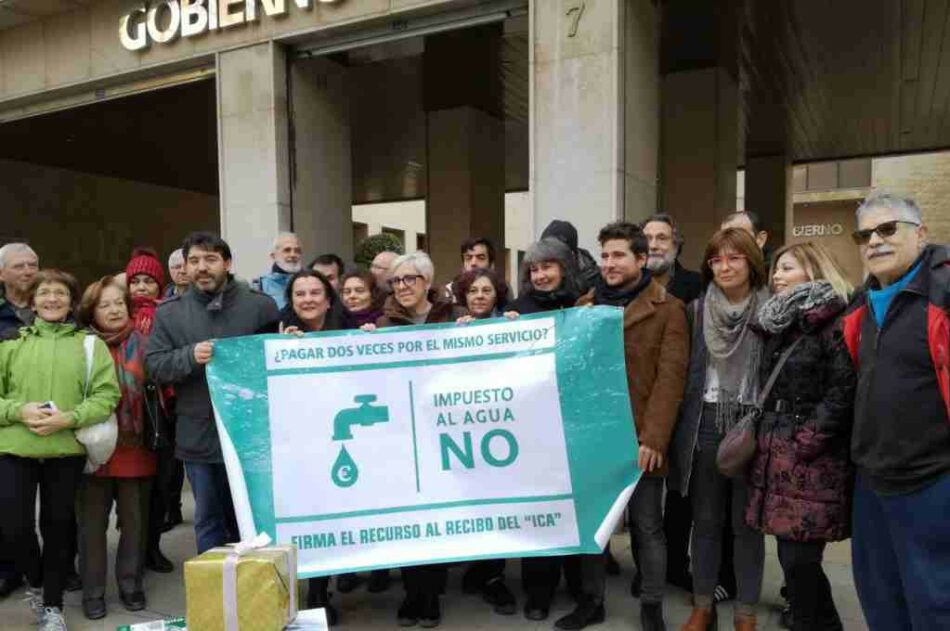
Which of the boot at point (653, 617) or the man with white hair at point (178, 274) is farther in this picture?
the man with white hair at point (178, 274)

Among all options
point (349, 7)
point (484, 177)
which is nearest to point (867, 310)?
point (349, 7)

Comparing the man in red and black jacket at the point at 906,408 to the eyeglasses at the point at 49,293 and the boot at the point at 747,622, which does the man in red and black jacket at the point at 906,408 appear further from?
the eyeglasses at the point at 49,293

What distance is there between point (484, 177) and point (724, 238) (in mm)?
11021

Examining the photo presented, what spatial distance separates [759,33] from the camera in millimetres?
9539

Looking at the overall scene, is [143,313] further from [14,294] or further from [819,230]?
[819,230]

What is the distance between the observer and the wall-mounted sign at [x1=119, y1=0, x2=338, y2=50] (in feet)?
23.2

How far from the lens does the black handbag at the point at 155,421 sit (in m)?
3.88

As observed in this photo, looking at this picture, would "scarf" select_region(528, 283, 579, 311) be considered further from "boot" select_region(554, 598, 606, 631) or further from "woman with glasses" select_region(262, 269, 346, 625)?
"boot" select_region(554, 598, 606, 631)

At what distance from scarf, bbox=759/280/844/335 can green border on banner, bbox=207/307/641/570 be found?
2.31 ft

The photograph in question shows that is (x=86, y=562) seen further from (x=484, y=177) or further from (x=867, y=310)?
(x=484, y=177)

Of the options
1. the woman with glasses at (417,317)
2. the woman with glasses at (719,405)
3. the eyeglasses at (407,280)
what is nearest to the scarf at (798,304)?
the woman with glasses at (719,405)

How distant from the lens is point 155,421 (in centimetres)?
391

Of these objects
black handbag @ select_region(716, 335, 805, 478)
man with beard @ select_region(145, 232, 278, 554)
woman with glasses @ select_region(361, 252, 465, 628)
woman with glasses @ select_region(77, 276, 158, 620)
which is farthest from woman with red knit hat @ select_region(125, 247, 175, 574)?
black handbag @ select_region(716, 335, 805, 478)

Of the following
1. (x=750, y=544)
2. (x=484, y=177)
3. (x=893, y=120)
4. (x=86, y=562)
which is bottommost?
(x=86, y=562)
